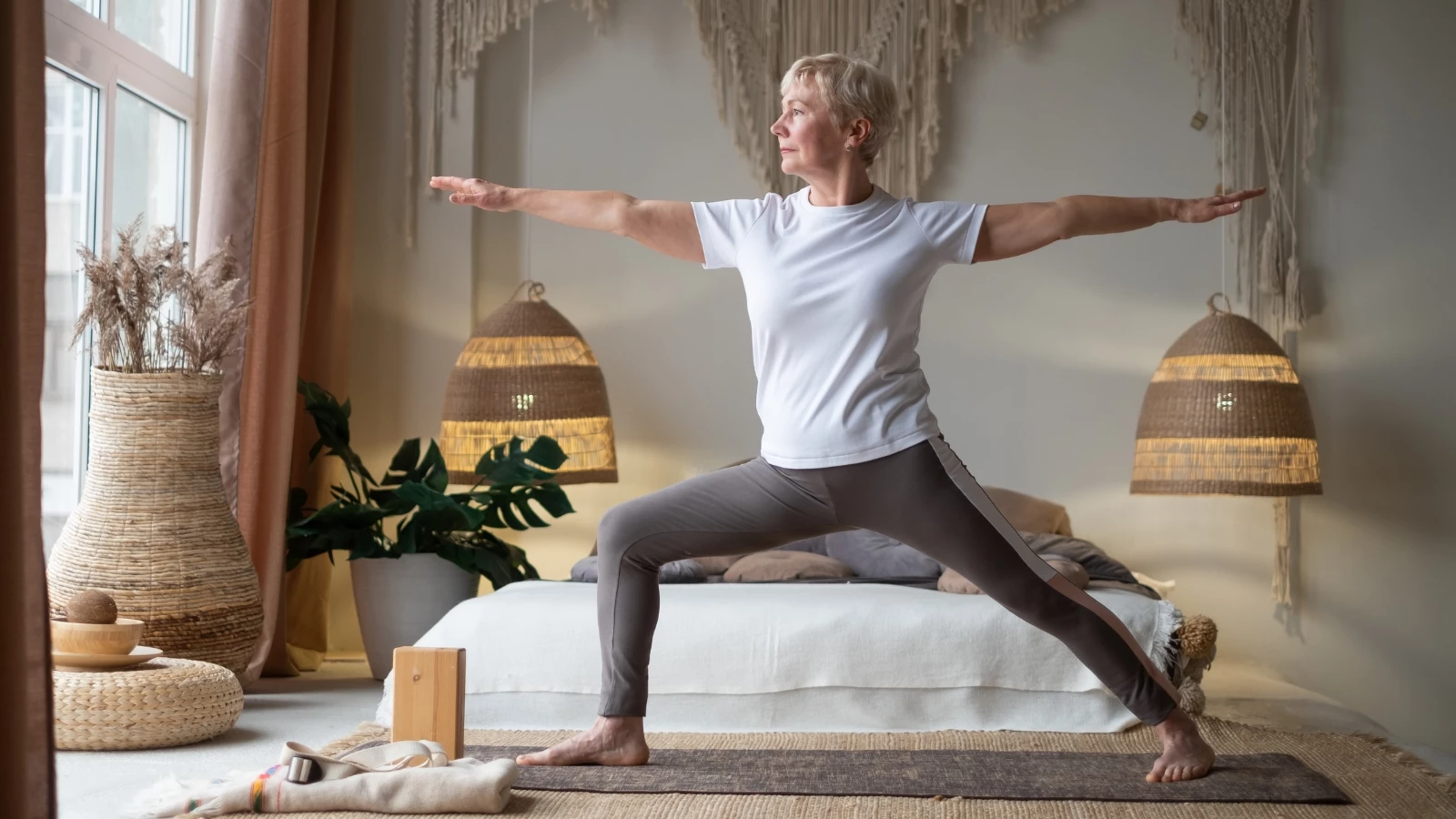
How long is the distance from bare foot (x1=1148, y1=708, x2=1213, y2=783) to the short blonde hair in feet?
3.59

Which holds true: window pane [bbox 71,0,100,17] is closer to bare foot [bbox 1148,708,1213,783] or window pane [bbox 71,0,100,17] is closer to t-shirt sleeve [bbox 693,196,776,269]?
t-shirt sleeve [bbox 693,196,776,269]

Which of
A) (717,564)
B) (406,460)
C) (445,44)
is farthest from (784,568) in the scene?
(445,44)

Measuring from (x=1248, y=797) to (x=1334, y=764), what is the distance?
0.46m

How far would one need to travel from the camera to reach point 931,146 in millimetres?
4375

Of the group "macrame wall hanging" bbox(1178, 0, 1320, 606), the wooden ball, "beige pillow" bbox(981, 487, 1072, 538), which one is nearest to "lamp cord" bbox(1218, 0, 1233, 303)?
"macrame wall hanging" bbox(1178, 0, 1320, 606)

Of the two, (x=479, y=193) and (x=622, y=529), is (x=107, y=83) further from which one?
(x=622, y=529)

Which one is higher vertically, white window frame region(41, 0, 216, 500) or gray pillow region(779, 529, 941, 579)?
white window frame region(41, 0, 216, 500)

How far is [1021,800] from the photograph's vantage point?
83.7 inches

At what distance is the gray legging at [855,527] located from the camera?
2121mm

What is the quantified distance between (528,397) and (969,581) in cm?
161

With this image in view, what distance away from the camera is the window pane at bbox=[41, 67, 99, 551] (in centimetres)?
320

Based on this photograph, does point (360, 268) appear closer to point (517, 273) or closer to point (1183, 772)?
point (517, 273)

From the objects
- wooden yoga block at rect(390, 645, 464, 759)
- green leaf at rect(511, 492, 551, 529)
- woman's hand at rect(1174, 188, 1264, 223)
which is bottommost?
wooden yoga block at rect(390, 645, 464, 759)

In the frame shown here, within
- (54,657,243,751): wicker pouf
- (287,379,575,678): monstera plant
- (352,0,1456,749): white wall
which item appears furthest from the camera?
(352,0,1456,749): white wall
